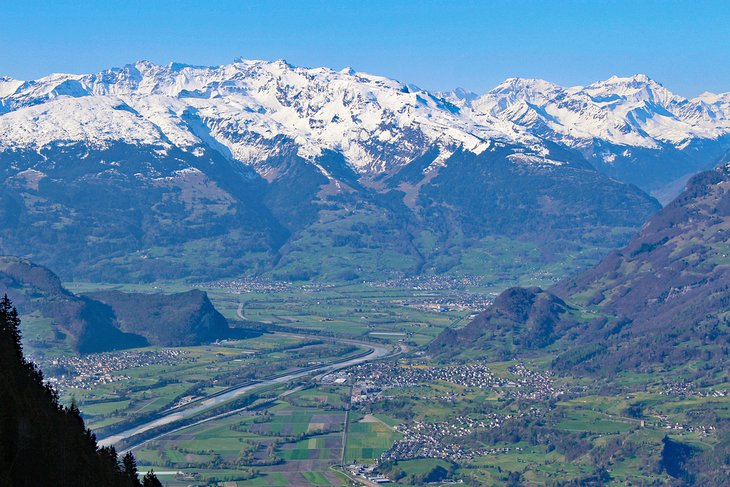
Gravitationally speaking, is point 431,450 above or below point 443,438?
below

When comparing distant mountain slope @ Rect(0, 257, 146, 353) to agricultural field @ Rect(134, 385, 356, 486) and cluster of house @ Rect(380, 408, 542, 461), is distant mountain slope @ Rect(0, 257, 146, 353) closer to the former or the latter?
agricultural field @ Rect(134, 385, 356, 486)

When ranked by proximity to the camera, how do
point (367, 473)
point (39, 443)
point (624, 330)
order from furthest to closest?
point (624, 330), point (367, 473), point (39, 443)

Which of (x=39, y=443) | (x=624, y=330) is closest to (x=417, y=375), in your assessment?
(x=624, y=330)

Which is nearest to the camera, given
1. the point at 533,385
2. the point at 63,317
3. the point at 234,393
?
the point at 234,393

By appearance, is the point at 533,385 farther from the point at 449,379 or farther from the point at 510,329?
the point at 510,329

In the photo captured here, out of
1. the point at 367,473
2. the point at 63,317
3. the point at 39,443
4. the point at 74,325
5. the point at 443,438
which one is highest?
the point at 63,317

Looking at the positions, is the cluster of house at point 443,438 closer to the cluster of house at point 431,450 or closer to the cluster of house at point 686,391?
the cluster of house at point 431,450
